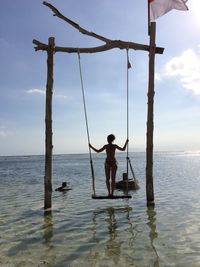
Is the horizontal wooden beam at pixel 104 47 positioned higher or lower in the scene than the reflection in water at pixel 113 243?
higher

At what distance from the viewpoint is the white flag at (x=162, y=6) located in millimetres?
11820

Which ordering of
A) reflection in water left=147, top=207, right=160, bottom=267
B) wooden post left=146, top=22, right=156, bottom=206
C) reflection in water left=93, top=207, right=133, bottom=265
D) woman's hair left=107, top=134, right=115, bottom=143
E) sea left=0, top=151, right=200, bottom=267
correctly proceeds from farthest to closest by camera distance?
wooden post left=146, top=22, right=156, bottom=206
woman's hair left=107, top=134, right=115, bottom=143
reflection in water left=93, top=207, right=133, bottom=265
reflection in water left=147, top=207, right=160, bottom=267
sea left=0, top=151, right=200, bottom=267

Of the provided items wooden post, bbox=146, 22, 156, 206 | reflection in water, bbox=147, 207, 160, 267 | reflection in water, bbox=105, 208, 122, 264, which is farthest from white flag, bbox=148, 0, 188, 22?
reflection in water, bbox=105, 208, 122, 264

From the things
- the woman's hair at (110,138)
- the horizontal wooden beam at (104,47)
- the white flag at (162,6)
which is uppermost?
the white flag at (162,6)

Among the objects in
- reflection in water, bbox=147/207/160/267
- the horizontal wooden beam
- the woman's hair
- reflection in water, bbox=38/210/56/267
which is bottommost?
reflection in water, bbox=38/210/56/267

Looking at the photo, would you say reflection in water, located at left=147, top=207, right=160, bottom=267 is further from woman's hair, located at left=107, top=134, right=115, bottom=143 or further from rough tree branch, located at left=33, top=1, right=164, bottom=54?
rough tree branch, located at left=33, top=1, right=164, bottom=54

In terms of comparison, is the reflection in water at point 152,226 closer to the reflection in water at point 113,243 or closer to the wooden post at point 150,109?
the reflection in water at point 113,243

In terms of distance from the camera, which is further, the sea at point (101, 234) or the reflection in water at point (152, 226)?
the reflection in water at point (152, 226)

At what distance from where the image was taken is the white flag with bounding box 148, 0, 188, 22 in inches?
465

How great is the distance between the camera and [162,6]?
39.9 ft

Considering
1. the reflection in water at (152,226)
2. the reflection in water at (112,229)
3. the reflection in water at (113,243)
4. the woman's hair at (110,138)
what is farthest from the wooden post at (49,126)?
the reflection in water at (152,226)

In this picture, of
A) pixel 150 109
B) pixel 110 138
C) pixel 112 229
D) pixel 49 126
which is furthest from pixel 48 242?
pixel 150 109

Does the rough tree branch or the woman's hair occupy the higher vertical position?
the rough tree branch

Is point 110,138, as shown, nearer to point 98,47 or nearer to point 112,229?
point 98,47
